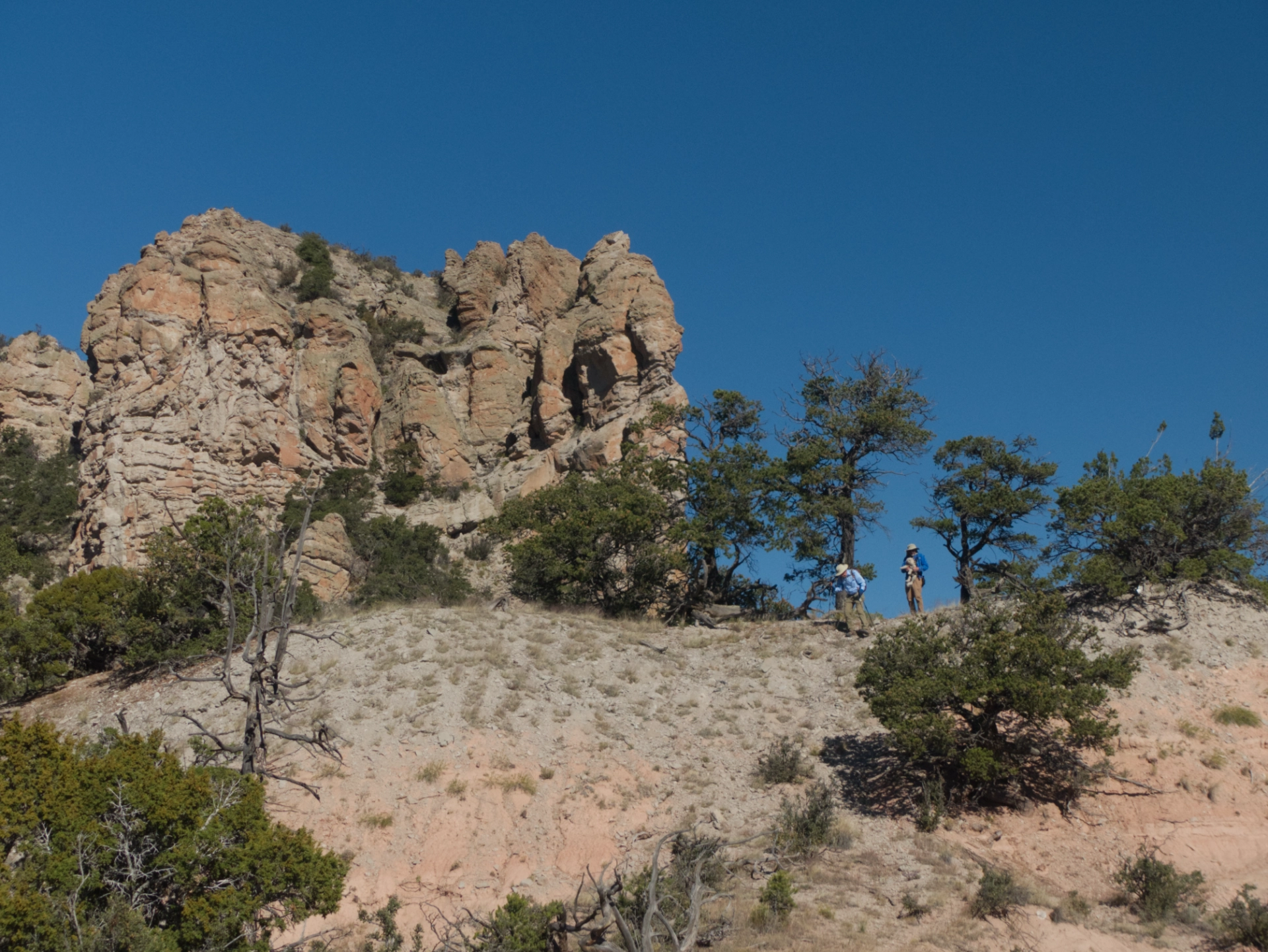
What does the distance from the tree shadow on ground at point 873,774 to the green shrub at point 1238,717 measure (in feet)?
16.8

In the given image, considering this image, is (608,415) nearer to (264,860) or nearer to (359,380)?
(359,380)

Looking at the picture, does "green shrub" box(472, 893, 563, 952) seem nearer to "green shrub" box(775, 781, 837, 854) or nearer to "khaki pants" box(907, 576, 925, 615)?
"green shrub" box(775, 781, 837, 854)

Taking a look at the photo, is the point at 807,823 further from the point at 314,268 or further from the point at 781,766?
the point at 314,268

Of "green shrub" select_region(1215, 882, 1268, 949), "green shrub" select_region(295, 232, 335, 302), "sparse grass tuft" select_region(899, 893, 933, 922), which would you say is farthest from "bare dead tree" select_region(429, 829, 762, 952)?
"green shrub" select_region(295, 232, 335, 302)

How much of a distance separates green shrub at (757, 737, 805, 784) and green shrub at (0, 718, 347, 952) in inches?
288

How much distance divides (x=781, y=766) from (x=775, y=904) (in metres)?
3.86

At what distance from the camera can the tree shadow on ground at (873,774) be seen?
13656 mm

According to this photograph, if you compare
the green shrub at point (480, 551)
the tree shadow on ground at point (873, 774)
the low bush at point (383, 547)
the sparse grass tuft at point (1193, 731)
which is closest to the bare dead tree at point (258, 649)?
the low bush at point (383, 547)

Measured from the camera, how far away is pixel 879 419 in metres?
24.2

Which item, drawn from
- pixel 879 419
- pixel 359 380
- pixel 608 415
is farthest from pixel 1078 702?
pixel 359 380

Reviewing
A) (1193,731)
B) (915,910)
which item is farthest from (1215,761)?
(915,910)

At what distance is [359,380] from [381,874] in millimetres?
29380

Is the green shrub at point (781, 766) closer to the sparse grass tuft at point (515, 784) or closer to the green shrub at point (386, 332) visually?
the sparse grass tuft at point (515, 784)

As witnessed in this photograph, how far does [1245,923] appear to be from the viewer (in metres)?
10.1
